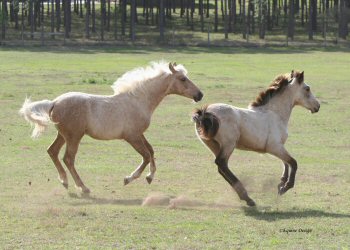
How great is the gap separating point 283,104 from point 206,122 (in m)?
1.88

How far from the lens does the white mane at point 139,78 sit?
15.1 metres

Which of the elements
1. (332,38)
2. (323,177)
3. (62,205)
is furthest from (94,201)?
(332,38)

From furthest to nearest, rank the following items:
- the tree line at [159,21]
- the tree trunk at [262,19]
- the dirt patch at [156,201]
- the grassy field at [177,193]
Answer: the tree trunk at [262,19] < the tree line at [159,21] < the dirt patch at [156,201] < the grassy field at [177,193]

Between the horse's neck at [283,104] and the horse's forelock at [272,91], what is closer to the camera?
the horse's neck at [283,104]

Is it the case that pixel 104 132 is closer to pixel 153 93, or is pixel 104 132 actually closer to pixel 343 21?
pixel 153 93

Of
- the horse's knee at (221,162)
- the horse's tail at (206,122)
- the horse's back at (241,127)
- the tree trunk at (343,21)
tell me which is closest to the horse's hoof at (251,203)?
the horse's knee at (221,162)

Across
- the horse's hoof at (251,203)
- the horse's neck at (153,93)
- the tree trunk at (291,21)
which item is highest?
the tree trunk at (291,21)

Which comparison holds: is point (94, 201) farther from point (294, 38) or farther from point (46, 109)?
point (294, 38)

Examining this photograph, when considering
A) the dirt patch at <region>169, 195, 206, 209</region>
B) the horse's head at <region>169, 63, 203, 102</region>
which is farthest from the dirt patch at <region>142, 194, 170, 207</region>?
the horse's head at <region>169, 63, 203, 102</region>

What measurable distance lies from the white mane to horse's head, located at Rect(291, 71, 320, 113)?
6.65 ft

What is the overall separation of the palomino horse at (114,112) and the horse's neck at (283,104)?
174 cm

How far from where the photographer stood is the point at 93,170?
55.0 ft

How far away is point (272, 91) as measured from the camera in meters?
14.4

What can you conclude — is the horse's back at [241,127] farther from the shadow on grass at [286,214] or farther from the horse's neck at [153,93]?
the horse's neck at [153,93]
